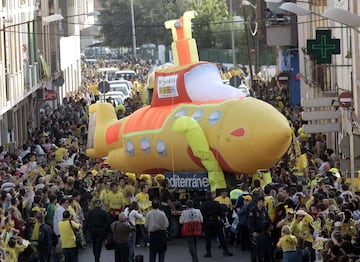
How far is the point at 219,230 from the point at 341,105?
8058 mm

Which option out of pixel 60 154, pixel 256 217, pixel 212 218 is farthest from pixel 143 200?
pixel 60 154

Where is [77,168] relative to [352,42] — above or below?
below

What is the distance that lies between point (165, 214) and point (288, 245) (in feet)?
14.8

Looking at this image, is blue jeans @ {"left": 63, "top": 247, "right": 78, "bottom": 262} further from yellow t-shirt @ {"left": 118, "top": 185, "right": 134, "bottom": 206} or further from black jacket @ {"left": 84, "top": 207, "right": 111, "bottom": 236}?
yellow t-shirt @ {"left": 118, "top": 185, "right": 134, "bottom": 206}

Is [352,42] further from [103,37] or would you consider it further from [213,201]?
[103,37]

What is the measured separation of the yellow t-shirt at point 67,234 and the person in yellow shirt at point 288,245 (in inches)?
160

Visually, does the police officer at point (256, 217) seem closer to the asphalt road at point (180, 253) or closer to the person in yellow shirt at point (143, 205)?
A: the asphalt road at point (180, 253)

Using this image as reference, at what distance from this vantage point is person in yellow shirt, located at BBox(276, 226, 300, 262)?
22.7 m

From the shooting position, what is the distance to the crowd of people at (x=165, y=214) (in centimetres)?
2300

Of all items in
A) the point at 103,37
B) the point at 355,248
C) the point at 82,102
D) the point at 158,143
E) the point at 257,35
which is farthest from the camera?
the point at 103,37

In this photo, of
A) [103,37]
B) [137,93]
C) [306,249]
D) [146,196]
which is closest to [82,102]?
[137,93]

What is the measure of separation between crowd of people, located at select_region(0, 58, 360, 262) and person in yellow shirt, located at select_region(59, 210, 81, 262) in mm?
17

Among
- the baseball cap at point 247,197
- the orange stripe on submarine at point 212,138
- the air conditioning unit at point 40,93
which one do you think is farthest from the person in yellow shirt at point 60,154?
the air conditioning unit at point 40,93

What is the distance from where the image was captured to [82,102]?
60312 mm
